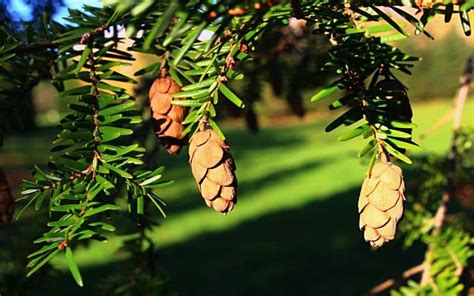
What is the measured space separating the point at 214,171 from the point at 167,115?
0.30 feet

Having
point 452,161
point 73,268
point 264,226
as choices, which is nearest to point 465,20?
point 73,268

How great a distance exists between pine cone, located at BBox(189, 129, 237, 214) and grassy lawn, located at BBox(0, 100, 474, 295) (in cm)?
52

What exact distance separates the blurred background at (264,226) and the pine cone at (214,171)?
0.21m

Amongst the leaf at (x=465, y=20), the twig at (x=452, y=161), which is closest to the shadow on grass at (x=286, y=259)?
the twig at (x=452, y=161)

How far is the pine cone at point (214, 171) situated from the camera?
15.2 inches

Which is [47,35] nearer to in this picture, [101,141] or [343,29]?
[101,141]

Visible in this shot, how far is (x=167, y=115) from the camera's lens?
1.50ft

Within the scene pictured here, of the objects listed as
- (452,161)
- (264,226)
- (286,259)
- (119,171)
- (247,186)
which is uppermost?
(119,171)

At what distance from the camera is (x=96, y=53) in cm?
47

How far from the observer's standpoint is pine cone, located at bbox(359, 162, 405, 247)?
37 centimetres

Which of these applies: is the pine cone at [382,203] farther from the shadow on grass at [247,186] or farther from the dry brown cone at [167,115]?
the shadow on grass at [247,186]

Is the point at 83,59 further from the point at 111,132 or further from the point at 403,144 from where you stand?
the point at 403,144

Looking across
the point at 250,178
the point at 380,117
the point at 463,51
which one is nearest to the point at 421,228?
the point at 380,117

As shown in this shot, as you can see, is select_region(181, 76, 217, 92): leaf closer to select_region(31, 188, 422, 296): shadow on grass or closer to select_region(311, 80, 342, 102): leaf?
select_region(311, 80, 342, 102): leaf
